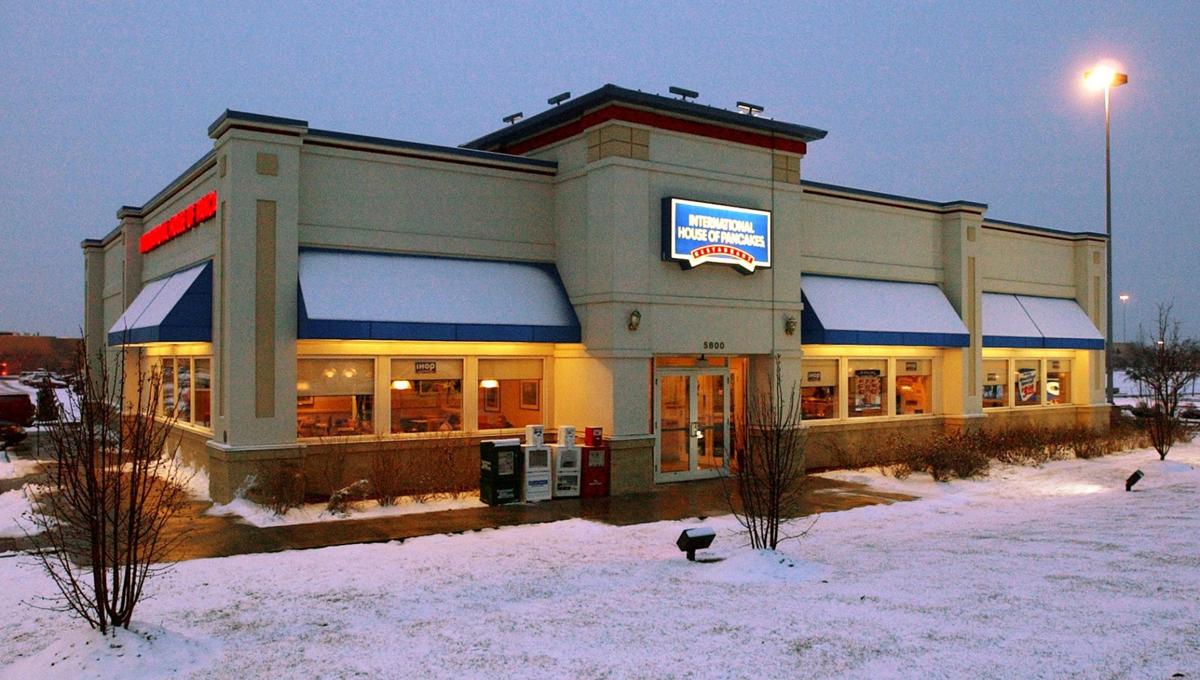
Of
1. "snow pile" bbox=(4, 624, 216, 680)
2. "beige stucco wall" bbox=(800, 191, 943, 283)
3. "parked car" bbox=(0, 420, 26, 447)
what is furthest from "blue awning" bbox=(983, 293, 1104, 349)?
"parked car" bbox=(0, 420, 26, 447)

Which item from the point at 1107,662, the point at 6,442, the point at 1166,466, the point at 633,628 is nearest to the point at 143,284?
the point at 6,442

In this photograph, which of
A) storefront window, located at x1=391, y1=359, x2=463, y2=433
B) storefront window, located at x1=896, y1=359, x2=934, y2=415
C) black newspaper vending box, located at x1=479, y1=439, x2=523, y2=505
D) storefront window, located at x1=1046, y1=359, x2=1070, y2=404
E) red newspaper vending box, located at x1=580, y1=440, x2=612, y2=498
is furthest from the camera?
storefront window, located at x1=1046, y1=359, x2=1070, y2=404

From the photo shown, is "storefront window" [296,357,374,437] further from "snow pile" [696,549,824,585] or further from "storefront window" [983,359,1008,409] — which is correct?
"storefront window" [983,359,1008,409]

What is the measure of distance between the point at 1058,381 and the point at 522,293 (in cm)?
1793

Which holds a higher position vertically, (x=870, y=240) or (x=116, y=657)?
(x=870, y=240)

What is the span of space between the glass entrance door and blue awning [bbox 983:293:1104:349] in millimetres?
8832

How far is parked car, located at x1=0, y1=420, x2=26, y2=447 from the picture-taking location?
2392cm

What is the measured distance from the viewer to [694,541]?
11.0 metres

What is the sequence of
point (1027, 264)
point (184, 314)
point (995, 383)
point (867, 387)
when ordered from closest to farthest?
point (184, 314) < point (867, 387) < point (995, 383) < point (1027, 264)

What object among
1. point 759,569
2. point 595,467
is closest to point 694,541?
point 759,569

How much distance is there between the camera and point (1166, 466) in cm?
1969

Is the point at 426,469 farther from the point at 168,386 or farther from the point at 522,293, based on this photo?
the point at 168,386

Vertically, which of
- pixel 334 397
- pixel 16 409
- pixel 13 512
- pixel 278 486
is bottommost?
pixel 13 512

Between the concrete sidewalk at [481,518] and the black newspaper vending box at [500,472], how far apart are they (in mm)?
289
